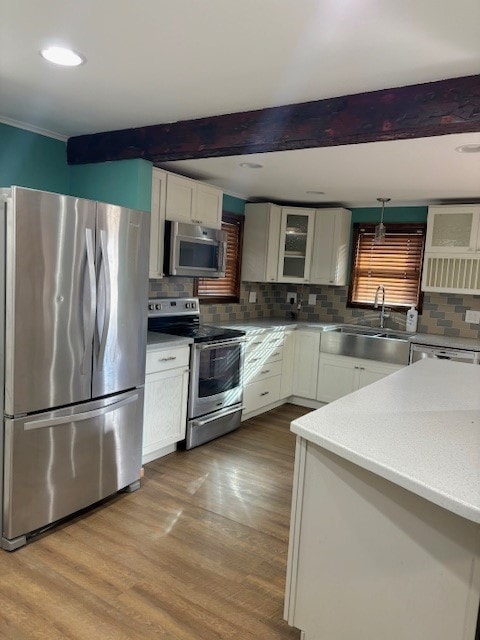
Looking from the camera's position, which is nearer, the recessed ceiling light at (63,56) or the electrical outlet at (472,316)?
the recessed ceiling light at (63,56)

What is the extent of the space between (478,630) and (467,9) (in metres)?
1.91

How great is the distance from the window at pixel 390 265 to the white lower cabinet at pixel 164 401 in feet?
8.31

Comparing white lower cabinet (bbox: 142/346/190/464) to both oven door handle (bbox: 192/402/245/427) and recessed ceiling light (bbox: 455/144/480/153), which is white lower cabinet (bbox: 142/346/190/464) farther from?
recessed ceiling light (bbox: 455/144/480/153)

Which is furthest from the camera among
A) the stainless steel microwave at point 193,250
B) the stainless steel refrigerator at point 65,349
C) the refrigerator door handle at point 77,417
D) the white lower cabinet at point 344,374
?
the white lower cabinet at point 344,374

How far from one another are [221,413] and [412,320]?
2227mm

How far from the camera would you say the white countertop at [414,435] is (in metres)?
1.25

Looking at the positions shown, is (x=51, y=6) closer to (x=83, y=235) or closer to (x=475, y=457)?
(x=83, y=235)

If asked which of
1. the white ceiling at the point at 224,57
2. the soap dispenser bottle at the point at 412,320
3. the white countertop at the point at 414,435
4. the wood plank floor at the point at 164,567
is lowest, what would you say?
the wood plank floor at the point at 164,567

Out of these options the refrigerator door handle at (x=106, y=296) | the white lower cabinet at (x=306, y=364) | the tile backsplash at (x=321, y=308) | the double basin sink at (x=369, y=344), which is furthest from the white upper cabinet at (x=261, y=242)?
the refrigerator door handle at (x=106, y=296)

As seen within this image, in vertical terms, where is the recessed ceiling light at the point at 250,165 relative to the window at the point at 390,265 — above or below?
above

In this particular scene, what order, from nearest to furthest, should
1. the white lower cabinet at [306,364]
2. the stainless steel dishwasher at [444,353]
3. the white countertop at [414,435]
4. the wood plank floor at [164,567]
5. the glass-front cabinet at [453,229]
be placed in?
the white countertop at [414,435] → the wood plank floor at [164,567] → the stainless steel dishwasher at [444,353] → the glass-front cabinet at [453,229] → the white lower cabinet at [306,364]

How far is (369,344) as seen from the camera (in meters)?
4.55

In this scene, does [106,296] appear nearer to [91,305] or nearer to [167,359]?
[91,305]

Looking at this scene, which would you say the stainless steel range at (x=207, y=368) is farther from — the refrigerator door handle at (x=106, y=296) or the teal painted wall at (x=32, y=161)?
the teal painted wall at (x=32, y=161)
